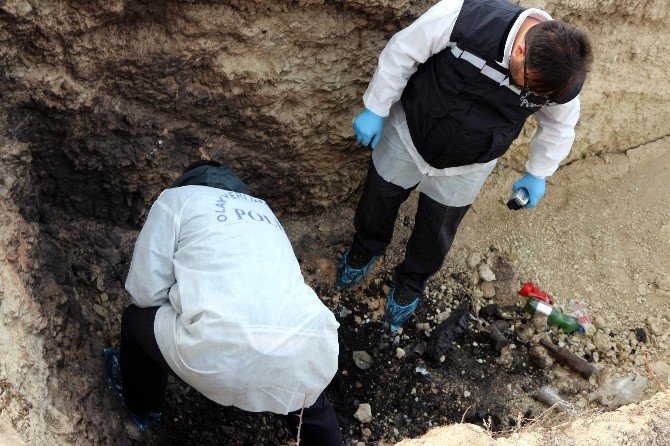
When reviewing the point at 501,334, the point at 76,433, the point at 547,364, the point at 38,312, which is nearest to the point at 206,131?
the point at 38,312

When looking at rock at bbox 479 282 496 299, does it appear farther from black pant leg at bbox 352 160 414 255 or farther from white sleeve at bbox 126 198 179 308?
white sleeve at bbox 126 198 179 308

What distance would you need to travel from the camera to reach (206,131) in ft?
10.0

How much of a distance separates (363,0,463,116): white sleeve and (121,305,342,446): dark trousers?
1211 millimetres

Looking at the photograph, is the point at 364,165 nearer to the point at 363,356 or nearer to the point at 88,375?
the point at 363,356

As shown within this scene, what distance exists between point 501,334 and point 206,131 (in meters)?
1.76

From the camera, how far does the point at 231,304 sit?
6.49 ft

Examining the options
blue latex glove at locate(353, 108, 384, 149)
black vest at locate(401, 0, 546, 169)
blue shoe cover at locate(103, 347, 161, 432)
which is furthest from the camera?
blue latex glove at locate(353, 108, 384, 149)

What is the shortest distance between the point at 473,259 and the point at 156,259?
1.99 meters

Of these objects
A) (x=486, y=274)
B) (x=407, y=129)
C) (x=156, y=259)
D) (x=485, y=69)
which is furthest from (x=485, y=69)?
(x=486, y=274)

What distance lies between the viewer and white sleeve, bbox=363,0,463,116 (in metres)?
2.47

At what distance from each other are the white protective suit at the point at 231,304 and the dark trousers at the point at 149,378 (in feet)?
0.28

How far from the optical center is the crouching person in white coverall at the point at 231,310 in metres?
2.00

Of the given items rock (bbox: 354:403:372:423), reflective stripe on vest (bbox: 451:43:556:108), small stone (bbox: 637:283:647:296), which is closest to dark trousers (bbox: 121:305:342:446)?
rock (bbox: 354:403:372:423)

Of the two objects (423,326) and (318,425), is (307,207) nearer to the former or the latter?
(423,326)
